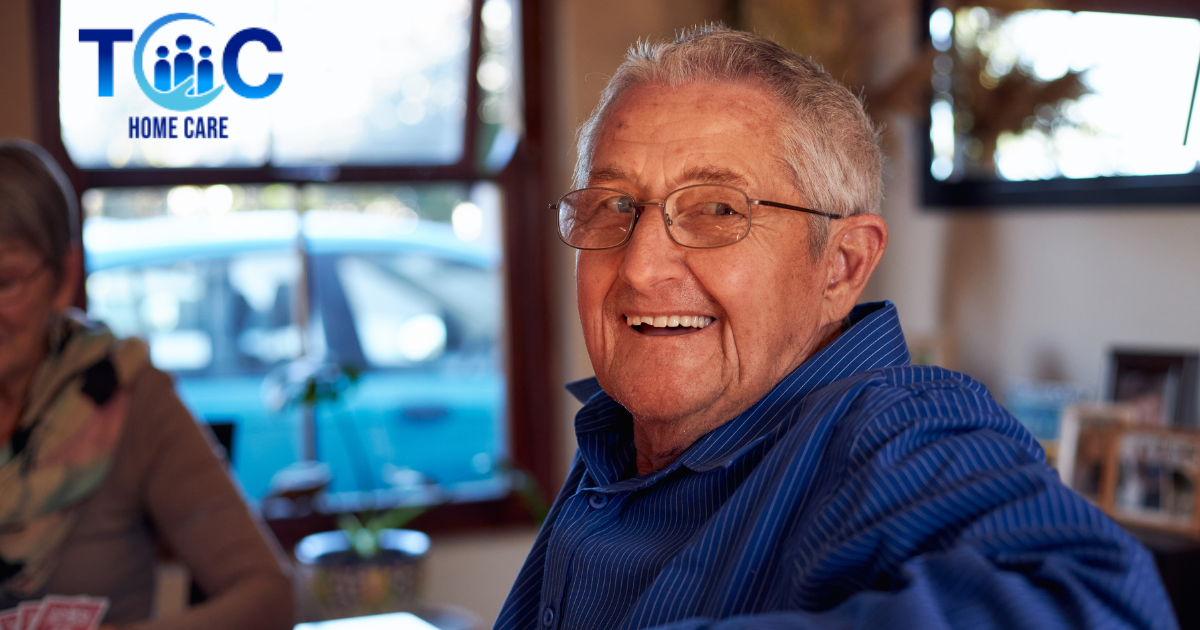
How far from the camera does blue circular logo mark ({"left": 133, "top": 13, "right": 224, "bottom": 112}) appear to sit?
4.07 ft

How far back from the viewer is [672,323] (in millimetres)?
1063

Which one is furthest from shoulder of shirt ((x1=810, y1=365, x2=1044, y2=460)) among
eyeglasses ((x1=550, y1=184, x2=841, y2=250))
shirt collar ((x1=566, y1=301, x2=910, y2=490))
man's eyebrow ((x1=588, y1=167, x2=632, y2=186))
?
man's eyebrow ((x1=588, y1=167, x2=632, y2=186))

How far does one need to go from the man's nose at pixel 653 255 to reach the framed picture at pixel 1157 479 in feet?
4.51

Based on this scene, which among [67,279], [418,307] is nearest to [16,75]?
[418,307]

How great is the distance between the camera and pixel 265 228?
3174mm

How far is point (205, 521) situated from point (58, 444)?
27 centimetres

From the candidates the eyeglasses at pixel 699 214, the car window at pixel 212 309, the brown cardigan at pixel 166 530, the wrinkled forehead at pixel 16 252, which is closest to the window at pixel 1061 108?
the eyeglasses at pixel 699 214

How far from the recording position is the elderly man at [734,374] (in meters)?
0.77

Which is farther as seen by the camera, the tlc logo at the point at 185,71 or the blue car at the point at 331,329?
the blue car at the point at 331,329

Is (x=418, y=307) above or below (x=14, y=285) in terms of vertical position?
below

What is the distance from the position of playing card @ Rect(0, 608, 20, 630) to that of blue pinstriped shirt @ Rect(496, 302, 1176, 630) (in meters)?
0.85

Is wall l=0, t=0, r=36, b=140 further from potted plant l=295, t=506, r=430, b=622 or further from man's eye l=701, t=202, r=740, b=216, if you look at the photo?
man's eye l=701, t=202, r=740, b=216

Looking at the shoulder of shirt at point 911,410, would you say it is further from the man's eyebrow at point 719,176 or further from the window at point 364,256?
the window at point 364,256

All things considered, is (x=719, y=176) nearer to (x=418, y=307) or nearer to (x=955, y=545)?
(x=955, y=545)
